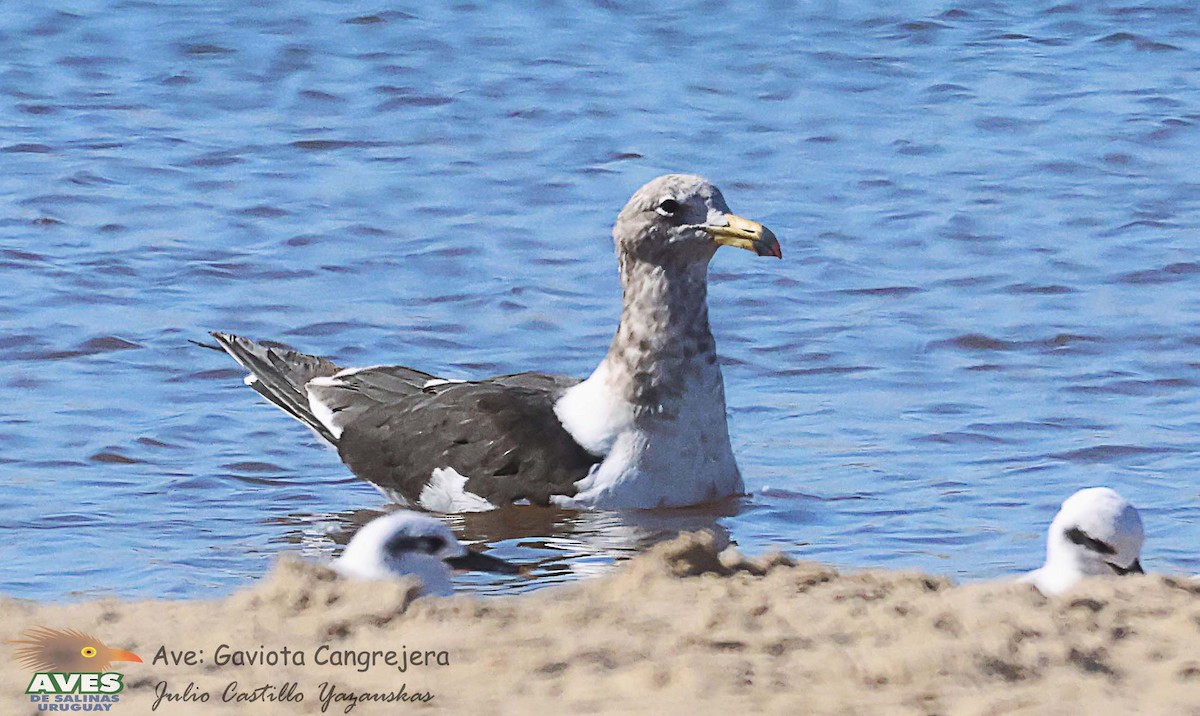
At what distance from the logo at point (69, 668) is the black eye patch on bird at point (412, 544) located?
3.68 feet

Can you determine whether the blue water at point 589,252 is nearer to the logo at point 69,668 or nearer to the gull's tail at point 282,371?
the gull's tail at point 282,371

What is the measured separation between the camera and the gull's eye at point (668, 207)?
9.49m

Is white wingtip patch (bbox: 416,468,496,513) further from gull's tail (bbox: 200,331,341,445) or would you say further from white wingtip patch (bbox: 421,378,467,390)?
gull's tail (bbox: 200,331,341,445)

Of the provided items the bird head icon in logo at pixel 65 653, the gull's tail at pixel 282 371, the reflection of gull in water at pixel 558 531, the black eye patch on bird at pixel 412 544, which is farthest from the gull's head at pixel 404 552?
the gull's tail at pixel 282 371

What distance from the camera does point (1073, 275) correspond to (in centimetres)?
1301

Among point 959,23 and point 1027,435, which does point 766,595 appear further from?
point 959,23

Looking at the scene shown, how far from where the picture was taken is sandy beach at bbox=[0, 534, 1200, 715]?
5.48m

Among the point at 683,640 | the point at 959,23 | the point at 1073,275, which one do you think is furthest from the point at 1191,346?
the point at 959,23

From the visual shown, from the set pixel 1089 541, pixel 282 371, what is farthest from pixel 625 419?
pixel 1089 541

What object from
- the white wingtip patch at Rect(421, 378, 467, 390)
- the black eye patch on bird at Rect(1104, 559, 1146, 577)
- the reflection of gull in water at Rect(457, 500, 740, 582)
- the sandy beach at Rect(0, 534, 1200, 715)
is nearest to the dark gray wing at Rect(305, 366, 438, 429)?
the white wingtip patch at Rect(421, 378, 467, 390)

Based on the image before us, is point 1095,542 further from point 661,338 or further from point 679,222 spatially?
point 679,222

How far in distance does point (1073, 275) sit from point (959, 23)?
21.5ft

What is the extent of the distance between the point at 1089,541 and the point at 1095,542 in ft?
0.07

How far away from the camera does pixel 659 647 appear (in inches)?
228
